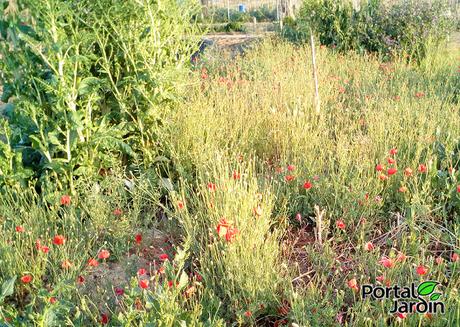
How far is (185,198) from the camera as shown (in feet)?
11.0

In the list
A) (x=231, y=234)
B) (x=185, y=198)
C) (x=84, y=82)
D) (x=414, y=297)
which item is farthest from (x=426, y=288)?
(x=84, y=82)

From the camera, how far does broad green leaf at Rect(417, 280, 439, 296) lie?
214 centimetres

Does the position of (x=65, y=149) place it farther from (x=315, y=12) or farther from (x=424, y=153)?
(x=315, y=12)

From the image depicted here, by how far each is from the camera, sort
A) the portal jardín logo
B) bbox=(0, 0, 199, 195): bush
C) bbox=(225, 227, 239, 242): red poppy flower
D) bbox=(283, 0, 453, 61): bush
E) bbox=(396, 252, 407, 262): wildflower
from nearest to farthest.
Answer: the portal jardín logo, bbox=(396, 252, 407, 262): wildflower, bbox=(225, 227, 239, 242): red poppy flower, bbox=(0, 0, 199, 195): bush, bbox=(283, 0, 453, 61): bush

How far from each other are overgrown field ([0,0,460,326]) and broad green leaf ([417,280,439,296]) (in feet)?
0.03

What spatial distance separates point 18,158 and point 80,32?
94 cm

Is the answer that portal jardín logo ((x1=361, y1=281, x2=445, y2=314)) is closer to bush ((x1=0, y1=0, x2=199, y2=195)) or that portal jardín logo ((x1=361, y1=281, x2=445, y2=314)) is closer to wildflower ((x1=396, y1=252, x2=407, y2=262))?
wildflower ((x1=396, y1=252, x2=407, y2=262))

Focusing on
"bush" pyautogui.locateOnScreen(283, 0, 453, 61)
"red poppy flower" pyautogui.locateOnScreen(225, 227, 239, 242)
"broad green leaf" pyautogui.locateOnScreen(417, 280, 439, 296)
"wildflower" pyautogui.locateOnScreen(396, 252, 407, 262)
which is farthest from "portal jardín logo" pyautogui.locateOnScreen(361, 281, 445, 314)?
"bush" pyautogui.locateOnScreen(283, 0, 453, 61)

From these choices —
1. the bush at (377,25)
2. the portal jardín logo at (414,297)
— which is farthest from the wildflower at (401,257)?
the bush at (377,25)

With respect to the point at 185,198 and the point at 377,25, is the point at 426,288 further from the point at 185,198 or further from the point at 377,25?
the point at 377,25

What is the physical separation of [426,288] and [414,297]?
63 millimetres

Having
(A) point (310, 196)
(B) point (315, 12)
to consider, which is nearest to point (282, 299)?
(A) point (310, 196)

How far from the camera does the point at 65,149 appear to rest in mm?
3270

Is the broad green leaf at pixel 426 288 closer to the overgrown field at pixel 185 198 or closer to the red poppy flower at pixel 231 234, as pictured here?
the overgrown field at pixel 185 198
